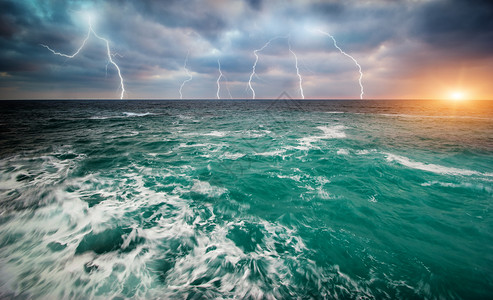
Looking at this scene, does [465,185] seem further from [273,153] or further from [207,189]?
[207,189]

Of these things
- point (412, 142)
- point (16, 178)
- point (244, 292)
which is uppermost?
point (412, 142)

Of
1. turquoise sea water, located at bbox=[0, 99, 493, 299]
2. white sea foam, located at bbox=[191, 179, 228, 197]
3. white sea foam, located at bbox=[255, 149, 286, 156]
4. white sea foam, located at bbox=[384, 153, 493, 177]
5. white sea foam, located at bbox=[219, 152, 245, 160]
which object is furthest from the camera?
white sea foam, located at bbox=[255, 149, 286, 156]

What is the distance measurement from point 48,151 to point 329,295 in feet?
66.5

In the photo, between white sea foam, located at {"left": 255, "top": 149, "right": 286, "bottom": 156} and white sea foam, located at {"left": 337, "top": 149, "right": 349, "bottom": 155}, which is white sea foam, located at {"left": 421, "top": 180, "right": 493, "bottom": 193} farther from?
white sea foam, located at {"left": 255, "top": 149, "right": 286, "bottom": 156}

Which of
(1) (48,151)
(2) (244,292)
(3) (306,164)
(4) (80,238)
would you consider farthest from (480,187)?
(1) (48,151)

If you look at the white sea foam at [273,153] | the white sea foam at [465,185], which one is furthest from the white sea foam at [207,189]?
the white sea foam at [465,185]

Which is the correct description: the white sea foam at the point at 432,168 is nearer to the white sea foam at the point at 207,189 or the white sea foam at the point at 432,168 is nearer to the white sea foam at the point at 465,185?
the white sea foam at the point at 465,185

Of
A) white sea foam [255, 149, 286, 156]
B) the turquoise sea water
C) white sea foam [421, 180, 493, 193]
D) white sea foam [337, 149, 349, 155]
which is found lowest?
the turquoise sea water

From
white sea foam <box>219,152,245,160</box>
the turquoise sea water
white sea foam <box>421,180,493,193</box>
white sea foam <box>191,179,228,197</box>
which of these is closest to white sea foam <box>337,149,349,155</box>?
the turquoise sea water

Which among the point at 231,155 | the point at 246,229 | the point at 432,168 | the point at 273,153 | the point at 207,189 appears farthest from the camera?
the point at 273,153

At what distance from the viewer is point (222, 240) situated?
5.78 m

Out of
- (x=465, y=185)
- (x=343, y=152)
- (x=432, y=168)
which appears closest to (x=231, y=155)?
(x=343, y=152)

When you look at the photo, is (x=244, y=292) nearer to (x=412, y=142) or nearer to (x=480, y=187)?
(x=480, y=187)

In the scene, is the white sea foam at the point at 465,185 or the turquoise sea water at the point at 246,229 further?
the white sea foam at the point at 465,185
